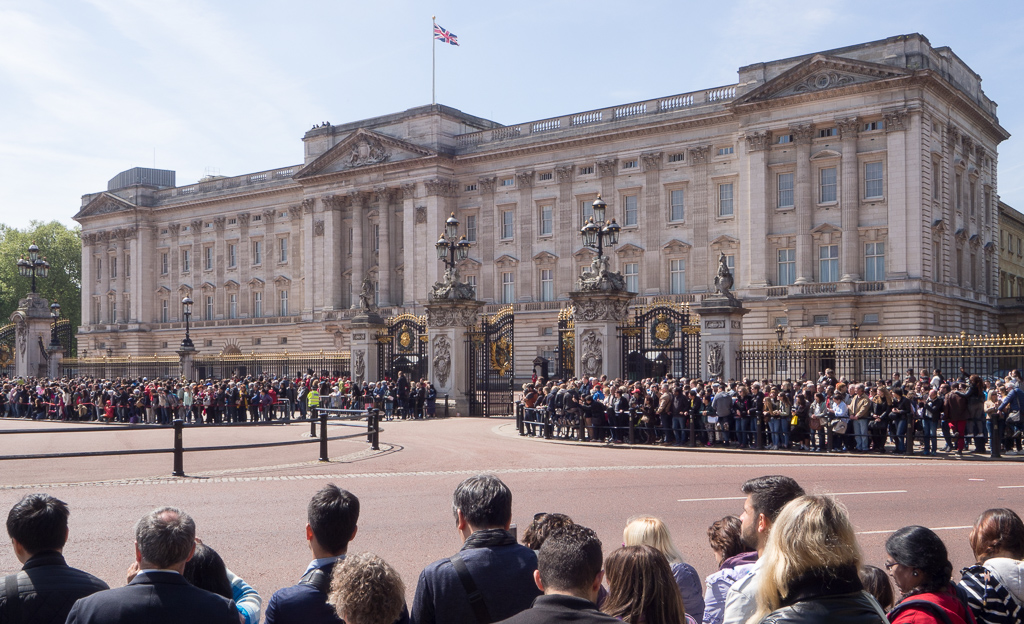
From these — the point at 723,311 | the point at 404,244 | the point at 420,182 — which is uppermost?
the point at 420,182

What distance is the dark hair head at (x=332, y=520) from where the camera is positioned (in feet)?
16.2

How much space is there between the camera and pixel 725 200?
5719 centimetres

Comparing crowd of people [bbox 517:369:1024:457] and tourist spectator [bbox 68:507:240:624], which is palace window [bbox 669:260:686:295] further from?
tourist spectator [bbox 68:507:240:624]

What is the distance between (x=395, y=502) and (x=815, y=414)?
1178cm

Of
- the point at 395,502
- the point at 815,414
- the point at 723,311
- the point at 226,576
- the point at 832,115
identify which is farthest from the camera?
the point at 832,115

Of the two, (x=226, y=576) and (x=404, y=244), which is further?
(x=404, y=244)

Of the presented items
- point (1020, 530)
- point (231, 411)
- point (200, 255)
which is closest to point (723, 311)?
point (231, 411)

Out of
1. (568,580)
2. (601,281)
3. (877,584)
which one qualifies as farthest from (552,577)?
(601,281)

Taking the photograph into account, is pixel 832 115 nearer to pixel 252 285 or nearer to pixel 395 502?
pixel 395 502

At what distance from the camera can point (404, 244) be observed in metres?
68.4

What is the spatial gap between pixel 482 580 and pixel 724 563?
1.55 meters

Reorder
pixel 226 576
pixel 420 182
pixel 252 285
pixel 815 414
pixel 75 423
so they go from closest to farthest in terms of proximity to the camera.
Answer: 1. pixel 226 576
2. pixel 815 414
3. pixel 75 423
4. pixel 420 182
5. pixel 252 285

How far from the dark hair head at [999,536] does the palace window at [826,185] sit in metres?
49.7

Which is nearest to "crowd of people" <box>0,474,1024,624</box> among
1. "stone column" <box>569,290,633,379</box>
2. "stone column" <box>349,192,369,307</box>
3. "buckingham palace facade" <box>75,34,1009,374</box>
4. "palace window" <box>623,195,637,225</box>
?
"stone column" <box>569,290,633,379</box>
